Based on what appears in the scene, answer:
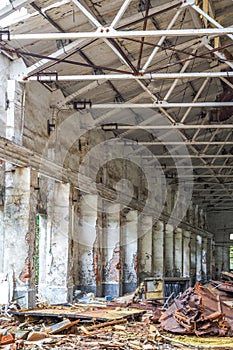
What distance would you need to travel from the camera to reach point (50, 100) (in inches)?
603

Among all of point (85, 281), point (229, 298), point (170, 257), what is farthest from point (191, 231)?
point (229, 298)

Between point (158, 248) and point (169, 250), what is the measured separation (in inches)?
89.7

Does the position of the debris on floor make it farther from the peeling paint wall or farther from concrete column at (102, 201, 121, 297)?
concrete column at (102, 201, 121, 297)

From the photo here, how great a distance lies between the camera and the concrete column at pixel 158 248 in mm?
26859

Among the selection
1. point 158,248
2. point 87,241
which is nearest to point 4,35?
point 87,241

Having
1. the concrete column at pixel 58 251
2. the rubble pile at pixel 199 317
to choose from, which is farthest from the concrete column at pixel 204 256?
the rubble pile at pixel 199 317

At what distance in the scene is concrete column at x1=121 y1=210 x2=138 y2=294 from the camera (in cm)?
2242

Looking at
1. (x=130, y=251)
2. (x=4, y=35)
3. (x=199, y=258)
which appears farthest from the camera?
(x=199, y=258)

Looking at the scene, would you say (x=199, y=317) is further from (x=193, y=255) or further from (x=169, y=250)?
(x=193, y=255)

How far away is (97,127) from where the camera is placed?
1827cm

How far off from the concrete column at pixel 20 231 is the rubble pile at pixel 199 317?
3.53 m

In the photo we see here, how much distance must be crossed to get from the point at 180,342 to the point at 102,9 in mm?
7214

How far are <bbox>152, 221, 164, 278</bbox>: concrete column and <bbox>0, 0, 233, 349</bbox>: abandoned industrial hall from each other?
0.17 feet

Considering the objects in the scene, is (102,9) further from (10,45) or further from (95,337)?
(95,337)
